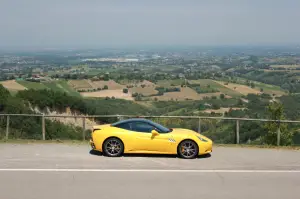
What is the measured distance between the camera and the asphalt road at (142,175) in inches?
323

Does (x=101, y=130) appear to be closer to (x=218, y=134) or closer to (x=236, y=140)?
(x=236, y=140)

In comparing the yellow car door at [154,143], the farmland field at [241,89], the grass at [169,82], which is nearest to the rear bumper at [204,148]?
the yellow car door at [154,143]

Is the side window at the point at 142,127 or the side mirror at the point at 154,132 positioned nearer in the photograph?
the side mirror at the point at 154,132

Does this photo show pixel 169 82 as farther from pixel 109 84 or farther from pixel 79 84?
pixel 79 84

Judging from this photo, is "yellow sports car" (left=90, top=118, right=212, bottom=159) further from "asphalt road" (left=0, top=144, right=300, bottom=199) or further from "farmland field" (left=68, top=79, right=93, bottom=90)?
"farmland field" (left=68, top=79, right=93, bottom=90)

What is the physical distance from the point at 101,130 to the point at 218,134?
9.86 m

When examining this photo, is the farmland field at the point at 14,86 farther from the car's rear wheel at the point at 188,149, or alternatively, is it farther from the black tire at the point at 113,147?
the car's rear wheel at the point at 188,149

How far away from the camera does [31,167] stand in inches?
400

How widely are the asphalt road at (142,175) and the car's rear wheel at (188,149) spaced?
0.24m

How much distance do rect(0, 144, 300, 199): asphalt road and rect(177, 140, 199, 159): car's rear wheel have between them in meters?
0.24

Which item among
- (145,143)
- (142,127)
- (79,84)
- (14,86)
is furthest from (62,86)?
(145,143)

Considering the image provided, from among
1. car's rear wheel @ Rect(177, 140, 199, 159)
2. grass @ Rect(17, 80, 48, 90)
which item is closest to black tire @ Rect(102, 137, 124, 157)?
car's rear wheel @ Rect(177, 140, 199, 159)

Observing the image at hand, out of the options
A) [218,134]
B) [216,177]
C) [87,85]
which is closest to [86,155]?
[216,177]

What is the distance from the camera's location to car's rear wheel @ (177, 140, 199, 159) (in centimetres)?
1173
